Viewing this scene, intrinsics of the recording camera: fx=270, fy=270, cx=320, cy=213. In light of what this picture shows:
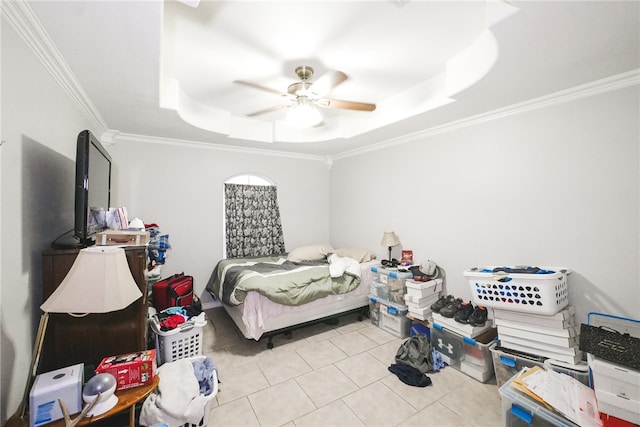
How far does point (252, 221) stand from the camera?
4.22m

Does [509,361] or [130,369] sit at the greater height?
[130,369]

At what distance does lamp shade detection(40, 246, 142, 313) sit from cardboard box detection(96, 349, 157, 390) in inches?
16.0

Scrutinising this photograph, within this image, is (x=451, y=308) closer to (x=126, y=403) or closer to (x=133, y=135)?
(x=126, y=403)

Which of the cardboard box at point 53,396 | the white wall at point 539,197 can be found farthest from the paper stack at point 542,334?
the cardboard box at point 53,396

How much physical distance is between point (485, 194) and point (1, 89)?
343 centimetres

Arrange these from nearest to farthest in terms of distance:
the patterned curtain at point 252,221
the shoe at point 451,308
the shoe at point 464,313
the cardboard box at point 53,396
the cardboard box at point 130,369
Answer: the cardboard box at point 53,396 < the cardboard box at point 130,369 < the shoe at point 464,313 < the shoe at point 451,308 < the patterned curtain at point 252,221

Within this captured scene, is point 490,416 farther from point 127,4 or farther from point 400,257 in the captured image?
point 127,4

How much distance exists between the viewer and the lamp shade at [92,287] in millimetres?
1143

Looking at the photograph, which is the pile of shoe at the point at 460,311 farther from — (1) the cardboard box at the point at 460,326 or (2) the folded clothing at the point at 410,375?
(2) the folded clothing at the point at 410,375

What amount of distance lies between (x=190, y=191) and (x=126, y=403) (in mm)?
2975

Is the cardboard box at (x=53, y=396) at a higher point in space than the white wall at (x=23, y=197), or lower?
lower

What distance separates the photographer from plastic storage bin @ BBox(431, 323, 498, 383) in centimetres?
227

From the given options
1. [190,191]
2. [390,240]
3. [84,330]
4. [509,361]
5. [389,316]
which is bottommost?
[389,316]

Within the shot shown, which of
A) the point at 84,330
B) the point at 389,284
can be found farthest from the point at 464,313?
the point at 84,330
